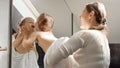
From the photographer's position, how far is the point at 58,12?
4.71 ft

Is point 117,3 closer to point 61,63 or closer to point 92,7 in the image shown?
point 92,7

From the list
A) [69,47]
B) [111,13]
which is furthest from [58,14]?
[69,47]

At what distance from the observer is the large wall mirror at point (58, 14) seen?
136 cm

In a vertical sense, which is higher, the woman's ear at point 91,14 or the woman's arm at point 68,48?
the woman's ear at point 91,14

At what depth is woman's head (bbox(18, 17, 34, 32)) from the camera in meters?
1.30

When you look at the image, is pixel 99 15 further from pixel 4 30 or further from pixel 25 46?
pixel 4 30

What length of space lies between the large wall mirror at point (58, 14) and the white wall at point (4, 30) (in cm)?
5

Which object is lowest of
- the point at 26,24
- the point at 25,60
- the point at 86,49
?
the point at 25,60

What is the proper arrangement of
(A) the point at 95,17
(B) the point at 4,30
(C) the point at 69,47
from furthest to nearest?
(B) the point at 4,30 → (A) the point at 95,17 → (C) the point at 69,47

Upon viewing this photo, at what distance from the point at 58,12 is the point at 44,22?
226 mm

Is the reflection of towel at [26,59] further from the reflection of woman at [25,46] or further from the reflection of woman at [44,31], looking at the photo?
the reflection of woman at [44,31]

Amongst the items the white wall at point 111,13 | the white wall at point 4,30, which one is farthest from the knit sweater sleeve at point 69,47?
the white wall at point 4,30

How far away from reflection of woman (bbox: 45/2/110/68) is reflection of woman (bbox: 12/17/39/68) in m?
0.28

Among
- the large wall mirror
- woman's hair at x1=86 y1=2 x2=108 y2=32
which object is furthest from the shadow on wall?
woman's hair at x1=86 y1=2 x2=108 y2=32
